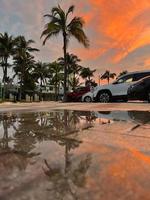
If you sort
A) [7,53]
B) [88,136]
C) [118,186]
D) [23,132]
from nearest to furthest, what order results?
[118,186], [88,136], [23,132], [7,53]

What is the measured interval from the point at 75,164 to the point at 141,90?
41.0 ft

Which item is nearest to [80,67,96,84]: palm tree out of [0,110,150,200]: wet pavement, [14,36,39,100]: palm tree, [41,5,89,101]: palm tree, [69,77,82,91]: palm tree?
[69,77,82,91]: palm tree

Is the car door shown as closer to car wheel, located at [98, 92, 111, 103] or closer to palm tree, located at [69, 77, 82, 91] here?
car wheel, located at [98, 92, 111, 103]

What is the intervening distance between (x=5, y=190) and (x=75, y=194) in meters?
0.60

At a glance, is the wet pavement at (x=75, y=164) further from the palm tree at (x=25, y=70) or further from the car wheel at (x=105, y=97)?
the palm tree at (x=25, y=70)

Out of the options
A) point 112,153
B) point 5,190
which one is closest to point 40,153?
point 112,153

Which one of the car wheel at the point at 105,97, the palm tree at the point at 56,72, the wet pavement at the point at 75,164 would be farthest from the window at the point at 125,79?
the palm tree at the point at 56,72

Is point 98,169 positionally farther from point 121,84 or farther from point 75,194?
point 121,84

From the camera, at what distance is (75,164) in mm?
3340

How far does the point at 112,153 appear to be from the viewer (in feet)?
12.7

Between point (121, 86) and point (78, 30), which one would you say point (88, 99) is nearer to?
point (121, 86)

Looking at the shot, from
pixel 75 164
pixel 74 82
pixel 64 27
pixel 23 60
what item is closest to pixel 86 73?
pixel 74 82

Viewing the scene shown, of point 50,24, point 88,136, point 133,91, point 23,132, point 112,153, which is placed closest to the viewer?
point 112,153

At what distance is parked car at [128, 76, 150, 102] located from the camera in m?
15.2
